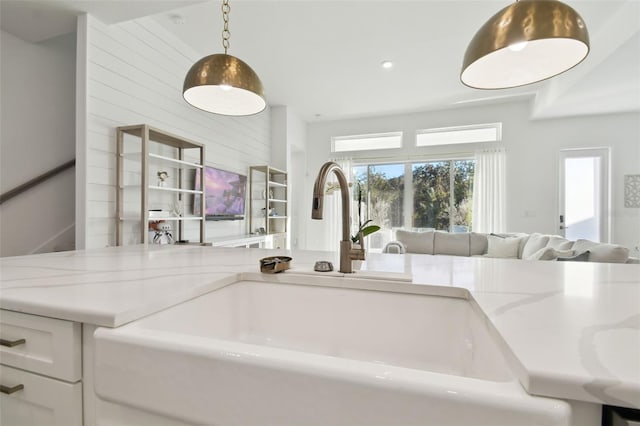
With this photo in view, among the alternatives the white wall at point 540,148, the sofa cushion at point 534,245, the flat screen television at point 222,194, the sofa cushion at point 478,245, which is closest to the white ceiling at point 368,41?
the white wall at point 540,148

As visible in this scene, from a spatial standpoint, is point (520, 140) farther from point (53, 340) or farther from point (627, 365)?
point (53, 340)

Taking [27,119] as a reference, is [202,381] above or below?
below

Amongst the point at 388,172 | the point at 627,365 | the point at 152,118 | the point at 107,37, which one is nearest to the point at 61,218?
the point at 152,118

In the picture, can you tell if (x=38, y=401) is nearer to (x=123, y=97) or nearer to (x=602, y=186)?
(x=123, y=97)

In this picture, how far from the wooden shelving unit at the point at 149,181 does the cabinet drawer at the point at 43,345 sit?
2.04 meters

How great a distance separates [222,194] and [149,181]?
1126 mm

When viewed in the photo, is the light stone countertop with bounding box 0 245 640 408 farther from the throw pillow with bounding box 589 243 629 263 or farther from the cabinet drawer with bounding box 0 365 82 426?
the throw pillow with bounding box 589 243 629 263

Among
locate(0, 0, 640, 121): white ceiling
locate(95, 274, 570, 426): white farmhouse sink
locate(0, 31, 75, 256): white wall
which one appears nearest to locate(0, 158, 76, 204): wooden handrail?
locate(0, 31, 75, 256): white wall

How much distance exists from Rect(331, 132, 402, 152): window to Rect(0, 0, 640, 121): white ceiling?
1125 millimetres

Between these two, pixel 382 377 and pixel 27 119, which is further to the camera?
pixel 27 119

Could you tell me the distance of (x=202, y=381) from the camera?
1.57 ft

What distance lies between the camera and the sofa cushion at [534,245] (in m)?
3.57

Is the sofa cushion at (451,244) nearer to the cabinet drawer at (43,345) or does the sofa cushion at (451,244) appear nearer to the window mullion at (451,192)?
the window mullion at (451,192)

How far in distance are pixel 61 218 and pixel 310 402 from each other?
10.7 ft
